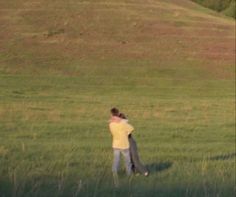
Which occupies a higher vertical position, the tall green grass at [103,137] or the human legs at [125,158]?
the human legs at [125,158]

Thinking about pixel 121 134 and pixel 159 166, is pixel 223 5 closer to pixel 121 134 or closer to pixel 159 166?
pixel 159 166

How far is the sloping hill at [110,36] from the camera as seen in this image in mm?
28578

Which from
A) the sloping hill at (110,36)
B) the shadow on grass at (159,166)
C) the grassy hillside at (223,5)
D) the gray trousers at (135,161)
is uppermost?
the gray trousers at (135,161)

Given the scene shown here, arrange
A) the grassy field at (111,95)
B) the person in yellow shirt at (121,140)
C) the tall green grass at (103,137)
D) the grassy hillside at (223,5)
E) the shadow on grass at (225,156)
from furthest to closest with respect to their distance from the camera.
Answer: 1. the grassy hillside at (223,5)
2. the shadow on grass at (225,156)
3. the person in yellow shirt at (121,140)
4. the grassy field at (111,95)
5. the tall green grass at (103,137)

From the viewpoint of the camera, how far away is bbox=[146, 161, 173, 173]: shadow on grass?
15211mm

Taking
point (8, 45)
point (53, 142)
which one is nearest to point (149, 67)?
point (8, 45)

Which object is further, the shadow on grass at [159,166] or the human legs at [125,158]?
the shadow on grass at [159,166]

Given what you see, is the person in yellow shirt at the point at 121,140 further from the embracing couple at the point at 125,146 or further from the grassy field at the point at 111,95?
the grassy field at the point at 111,95

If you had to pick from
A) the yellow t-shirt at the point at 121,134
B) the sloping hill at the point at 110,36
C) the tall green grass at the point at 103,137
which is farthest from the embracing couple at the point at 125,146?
the sloping hill at the point at 110,36

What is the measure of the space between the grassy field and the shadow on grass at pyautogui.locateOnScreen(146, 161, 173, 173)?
21 millimetres

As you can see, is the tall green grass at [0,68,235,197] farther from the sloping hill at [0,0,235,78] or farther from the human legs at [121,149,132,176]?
the sloping hill at [0,0,235,78]

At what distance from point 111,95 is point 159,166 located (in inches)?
671

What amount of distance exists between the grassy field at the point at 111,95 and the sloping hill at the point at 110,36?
0.26 feet

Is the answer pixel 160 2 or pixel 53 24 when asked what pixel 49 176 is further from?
pixel 160 2
